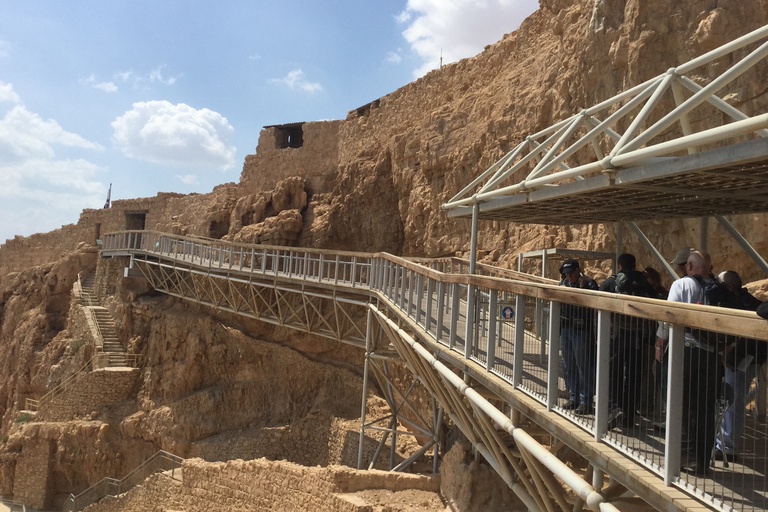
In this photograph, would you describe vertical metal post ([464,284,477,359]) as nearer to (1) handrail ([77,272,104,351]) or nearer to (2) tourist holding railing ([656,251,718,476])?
(2) tourist holding railing ([656,251,718,476])

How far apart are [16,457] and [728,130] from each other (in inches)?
807

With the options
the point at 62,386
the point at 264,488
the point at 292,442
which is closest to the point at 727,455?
the point at 264,488

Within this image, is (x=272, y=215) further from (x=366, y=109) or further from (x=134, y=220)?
(x=134, y=220)

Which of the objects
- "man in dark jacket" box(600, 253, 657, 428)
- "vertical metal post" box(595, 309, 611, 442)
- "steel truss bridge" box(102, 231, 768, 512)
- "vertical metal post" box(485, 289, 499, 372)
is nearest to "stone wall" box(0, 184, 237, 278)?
"steel truss bridge" box(102, 231, 768, 512)

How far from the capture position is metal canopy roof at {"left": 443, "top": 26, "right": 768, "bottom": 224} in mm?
3801

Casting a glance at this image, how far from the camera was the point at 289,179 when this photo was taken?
21188mm

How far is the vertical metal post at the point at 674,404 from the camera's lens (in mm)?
2865

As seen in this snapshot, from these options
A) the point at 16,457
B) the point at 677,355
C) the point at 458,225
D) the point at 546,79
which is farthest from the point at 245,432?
the point at 677,355

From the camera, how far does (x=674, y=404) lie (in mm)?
2895

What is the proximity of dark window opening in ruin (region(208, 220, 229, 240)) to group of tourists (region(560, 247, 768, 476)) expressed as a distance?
19.5m

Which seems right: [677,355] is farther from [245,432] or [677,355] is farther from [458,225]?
[245,432]

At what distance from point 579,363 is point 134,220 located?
27987 millimetres

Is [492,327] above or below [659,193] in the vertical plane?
below

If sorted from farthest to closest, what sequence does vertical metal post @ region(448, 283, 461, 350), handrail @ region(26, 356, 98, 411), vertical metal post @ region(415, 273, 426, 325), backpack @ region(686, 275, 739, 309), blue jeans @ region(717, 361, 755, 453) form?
handrail @ region(26, 356, 98, 411), vertical metal post @ region(415, 273, 426, 325), vertical metal post @ region(448, 283, 461, 350), backpack @ region(686, 275, 739, 309), blue jeans @ region(717, 361, 755, 453)
